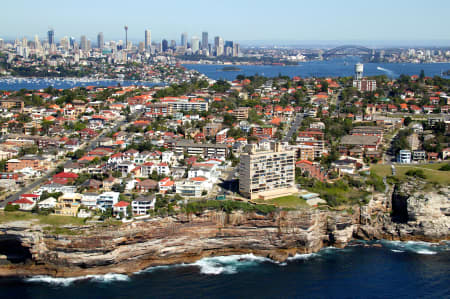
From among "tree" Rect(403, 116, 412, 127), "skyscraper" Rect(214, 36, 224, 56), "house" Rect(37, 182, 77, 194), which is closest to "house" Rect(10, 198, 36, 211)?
"house" Rect(37, 182, 77, 194)

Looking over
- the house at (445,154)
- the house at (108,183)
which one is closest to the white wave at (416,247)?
the house at (445,154)

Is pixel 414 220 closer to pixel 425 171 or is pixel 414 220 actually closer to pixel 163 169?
pixel 425 171

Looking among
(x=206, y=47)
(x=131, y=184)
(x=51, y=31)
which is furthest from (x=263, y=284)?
(x=206, y=47)

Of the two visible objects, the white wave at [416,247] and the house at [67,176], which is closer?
the white wave at [416,247]

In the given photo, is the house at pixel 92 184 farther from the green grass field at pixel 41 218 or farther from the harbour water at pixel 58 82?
the harbour water at pixel 58 82

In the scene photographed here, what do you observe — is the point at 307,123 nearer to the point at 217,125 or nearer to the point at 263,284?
the point at 217,125

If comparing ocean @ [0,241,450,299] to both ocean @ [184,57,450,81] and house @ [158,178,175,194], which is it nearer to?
house @ [158,178,175,194]
